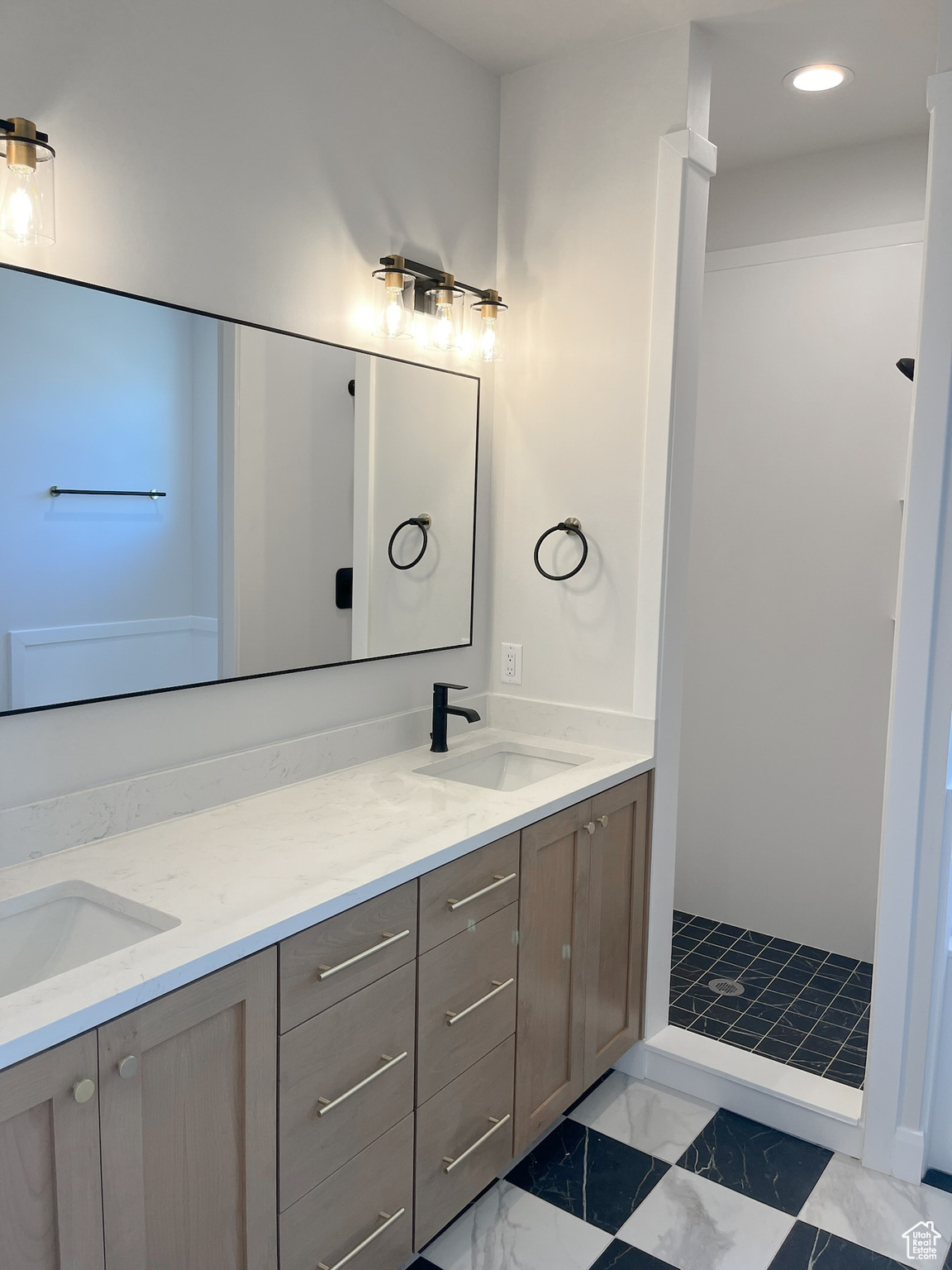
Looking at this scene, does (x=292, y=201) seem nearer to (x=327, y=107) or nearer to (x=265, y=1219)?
(x=327, y=107)

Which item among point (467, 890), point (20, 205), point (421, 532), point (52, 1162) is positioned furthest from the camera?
point (421, 532)

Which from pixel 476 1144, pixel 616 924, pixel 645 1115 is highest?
pixel 616 924

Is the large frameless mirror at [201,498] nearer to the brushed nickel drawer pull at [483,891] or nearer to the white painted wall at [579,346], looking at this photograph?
the white painted wall at [579,346]

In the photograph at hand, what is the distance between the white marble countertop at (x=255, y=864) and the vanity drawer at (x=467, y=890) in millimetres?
33

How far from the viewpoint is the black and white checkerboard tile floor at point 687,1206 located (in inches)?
74.5

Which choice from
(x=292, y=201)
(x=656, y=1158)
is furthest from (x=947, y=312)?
(x=656, y=1158)

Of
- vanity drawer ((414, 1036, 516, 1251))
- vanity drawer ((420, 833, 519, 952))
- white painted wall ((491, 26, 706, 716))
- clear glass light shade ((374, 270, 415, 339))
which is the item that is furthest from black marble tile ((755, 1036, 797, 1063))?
clear glass light shade ((374, 270, 415, 339))

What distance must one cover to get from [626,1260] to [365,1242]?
0.58m

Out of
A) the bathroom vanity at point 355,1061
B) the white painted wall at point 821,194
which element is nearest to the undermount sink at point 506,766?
the bathroom vanity at point 355,1061

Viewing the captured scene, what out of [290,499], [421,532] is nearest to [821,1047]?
[421,532]

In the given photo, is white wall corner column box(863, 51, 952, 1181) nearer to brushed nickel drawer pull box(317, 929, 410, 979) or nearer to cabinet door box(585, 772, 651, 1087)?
cabinet door box(585, 772, 651, 1087)

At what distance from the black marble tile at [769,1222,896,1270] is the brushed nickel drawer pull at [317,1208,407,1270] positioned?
0.77 meters

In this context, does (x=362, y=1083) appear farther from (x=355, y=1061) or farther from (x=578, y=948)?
(x=578, y=948)

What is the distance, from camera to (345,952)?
1.52m
